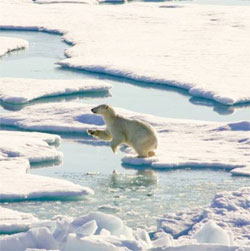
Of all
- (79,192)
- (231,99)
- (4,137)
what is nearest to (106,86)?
(231,99)

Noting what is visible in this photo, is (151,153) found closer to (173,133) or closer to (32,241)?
(173,133)

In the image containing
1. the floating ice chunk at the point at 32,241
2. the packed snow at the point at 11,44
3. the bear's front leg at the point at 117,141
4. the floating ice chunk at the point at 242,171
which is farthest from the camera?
the packed snow at the point at 11,44

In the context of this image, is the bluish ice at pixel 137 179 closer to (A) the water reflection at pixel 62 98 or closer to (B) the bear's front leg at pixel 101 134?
(A) the water reflection at pixel 62 98

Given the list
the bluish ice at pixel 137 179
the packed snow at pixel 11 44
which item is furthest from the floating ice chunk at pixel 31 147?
the packed snow at pixel 11 44

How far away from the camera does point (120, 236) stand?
660cm

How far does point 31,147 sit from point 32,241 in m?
3.42

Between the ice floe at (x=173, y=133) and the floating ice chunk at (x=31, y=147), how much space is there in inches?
24.1

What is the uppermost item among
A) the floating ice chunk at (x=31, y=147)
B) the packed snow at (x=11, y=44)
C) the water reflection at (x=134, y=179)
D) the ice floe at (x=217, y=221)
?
the packed snow at (x=11, y=44)

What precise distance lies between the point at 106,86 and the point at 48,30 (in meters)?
6.11

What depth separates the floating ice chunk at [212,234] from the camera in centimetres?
660

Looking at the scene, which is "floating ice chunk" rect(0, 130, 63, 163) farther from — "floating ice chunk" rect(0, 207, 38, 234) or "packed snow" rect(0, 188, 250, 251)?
"packed snow" rect(0, 188, 250, 251)

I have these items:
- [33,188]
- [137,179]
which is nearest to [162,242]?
[33,188]

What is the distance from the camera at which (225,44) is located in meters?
17.2

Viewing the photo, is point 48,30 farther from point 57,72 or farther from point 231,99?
point 231,99
